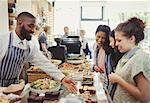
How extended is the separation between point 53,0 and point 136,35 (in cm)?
948

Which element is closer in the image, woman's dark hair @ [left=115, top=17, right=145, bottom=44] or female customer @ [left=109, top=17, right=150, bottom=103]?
female customer @ [left=109, top=17, right=150, bottom=103]

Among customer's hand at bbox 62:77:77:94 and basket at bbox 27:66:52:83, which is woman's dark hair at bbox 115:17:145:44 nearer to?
customer's hand at bbox 62:77:77:94

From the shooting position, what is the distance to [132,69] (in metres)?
1.86

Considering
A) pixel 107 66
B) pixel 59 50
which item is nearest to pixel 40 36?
pixel 59 50

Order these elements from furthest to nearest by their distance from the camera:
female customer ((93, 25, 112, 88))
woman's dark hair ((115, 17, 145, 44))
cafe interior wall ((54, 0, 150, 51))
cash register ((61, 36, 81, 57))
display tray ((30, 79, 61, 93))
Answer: cafe interior wall ((54, 0, 150, 51)), cash register ((61, 36, 81, 57)), female customer ((93, 25, 112, 88)), display tray ((30, 79, 61, 93)), woman's dark hair ((115, 17, 145, 44))

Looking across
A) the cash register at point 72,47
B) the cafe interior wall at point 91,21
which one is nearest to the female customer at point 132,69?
the cash register at point 72,47

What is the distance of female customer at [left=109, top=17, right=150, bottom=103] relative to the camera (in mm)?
1820

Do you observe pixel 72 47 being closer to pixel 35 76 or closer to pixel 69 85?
pixel 35 76

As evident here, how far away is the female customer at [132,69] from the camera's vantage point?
182 centimetres

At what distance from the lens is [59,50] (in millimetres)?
4680

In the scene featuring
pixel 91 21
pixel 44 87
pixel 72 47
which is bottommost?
pixel 44 87

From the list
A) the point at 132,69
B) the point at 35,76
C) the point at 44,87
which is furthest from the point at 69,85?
the point at 35,76

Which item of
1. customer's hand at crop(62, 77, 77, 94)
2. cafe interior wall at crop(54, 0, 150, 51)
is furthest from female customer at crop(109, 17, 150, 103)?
cafe interior wall at crop(54, 0, 150, 51)

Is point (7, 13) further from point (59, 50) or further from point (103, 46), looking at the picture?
point (103, 46)
